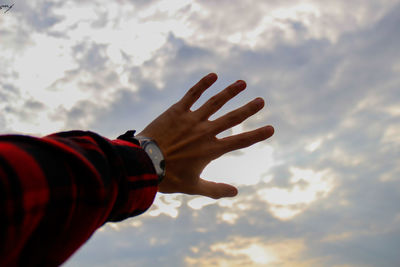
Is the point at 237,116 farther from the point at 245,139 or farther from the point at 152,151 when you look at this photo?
the point at 152,151

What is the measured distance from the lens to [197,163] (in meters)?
3.60

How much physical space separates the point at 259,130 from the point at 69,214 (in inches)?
102

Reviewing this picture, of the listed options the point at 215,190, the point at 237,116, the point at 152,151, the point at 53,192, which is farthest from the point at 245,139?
the point at 53,192

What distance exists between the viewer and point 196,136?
140 inches

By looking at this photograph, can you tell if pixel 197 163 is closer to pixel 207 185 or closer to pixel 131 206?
pixel 207 185

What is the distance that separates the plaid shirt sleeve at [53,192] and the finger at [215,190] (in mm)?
1792

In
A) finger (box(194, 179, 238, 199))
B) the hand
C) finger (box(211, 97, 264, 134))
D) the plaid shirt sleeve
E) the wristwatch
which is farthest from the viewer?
finger (box(194, 179, 238, 199))

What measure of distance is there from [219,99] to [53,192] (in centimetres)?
255

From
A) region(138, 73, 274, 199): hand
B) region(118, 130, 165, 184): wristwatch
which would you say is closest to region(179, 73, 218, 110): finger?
region(138, 73, 274, 199): hand

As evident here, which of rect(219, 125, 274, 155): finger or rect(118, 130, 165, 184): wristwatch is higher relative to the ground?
rect(219, 125, 274, 155): finger

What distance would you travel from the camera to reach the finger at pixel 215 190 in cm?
384

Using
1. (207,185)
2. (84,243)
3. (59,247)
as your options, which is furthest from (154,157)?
(59,247)

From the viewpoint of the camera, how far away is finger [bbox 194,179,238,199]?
151 inches

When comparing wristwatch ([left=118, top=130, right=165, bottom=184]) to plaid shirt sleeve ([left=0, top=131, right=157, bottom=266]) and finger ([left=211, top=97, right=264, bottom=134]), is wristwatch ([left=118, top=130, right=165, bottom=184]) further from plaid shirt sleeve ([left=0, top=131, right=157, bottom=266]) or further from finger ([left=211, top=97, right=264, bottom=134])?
plaid shirt sleeve ([left=0, top=131, right=157, bottom=266])
